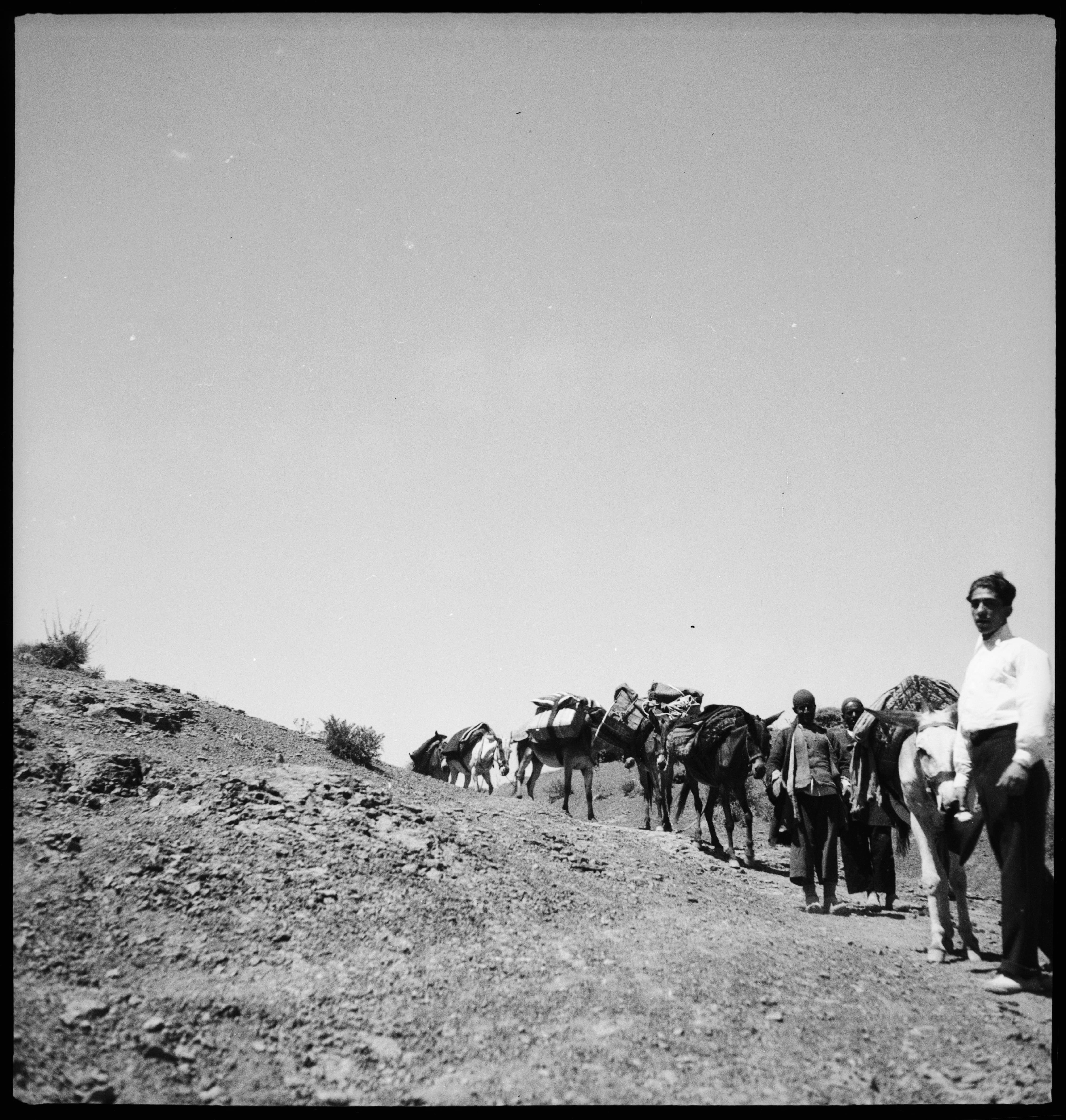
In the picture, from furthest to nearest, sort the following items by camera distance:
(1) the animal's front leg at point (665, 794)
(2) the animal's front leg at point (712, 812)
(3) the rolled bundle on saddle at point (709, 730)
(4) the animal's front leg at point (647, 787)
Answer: (4) the animal's front leg at point (647, 787) < (1) the animal's front leg at point (665, 794) < (2) the animal's front leg at point (712, 812) < (3) the rolled bundle on saddle at point (709, 730)

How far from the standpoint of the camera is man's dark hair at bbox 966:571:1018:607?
5770mm

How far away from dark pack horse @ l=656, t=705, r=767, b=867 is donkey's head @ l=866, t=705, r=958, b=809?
145 inches

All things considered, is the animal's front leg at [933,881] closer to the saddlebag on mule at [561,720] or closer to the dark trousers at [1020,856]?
the dark trousers at [1020,856]

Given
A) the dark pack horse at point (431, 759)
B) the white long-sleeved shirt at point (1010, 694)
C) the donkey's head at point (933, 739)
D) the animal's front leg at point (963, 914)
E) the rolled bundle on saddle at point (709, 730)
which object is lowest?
the dark pack horse at point (431, 759)

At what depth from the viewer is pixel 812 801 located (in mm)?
8383

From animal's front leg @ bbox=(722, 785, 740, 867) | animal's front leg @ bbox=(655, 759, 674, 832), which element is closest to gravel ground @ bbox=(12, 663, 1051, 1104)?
animal's front leg @ bbox=(722, 785, 740, 867)

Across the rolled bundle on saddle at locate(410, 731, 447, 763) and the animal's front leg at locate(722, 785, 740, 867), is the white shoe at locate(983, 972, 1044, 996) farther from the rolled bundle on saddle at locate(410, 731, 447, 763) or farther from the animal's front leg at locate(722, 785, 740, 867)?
the rolled bundle on saddle at locate(410, 731, 447, 763)

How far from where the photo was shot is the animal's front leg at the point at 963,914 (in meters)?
6.59

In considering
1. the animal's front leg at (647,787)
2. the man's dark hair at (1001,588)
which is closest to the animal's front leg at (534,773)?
the animal's front leg at (647,787)

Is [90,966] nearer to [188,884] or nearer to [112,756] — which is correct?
[188,884]

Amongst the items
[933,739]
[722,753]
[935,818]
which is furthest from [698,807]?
[933,739]

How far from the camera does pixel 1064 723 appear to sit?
5.19m

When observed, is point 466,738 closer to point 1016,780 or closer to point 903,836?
point 903,836

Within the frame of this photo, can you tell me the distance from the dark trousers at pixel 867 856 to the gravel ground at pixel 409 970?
94cm
